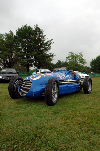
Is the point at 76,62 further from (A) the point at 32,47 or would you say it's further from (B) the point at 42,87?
(B) the point at 42,87

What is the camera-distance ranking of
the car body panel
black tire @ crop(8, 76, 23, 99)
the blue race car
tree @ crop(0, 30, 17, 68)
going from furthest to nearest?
tree @ crop(0, 30, 17, 68)
black tire @ crop(8, 76, 23, 99)
the car body panel
the blue race car

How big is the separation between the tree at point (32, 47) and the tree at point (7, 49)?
3.80 meters

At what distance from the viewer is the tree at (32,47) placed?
3288 centimetres

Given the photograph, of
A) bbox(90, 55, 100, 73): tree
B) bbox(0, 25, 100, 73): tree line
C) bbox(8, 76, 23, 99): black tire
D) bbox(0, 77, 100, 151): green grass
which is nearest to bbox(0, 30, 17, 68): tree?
bbox(0, 25, 100, 73): tree line

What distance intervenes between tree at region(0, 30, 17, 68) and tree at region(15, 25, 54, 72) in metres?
3.80

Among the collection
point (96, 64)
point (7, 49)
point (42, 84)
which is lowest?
point (42, 84)

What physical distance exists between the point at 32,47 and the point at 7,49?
9020 millimetres

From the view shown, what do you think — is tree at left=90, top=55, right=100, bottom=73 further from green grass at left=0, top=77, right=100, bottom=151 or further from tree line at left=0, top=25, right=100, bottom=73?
green grass at left=0, top=77, right=100, bottom=151

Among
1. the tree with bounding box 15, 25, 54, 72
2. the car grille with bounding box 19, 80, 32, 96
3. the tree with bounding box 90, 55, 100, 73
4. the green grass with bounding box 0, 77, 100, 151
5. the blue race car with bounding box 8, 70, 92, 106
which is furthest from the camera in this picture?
the tree with bounding box 90, 55, 100, 73

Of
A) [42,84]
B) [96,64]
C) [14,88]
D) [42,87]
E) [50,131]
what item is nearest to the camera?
[50,131]

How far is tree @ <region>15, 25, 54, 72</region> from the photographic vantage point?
3288 centimetres

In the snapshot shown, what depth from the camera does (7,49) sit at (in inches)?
1464

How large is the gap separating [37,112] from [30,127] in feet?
2.94

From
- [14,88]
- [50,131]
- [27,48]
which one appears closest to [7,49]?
[27,48]
